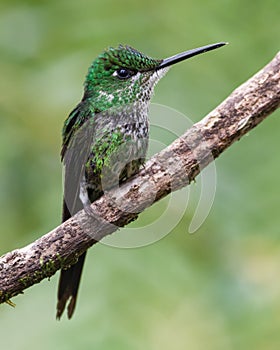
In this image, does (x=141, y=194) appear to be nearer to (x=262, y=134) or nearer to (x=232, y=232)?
(x=232, y=232)

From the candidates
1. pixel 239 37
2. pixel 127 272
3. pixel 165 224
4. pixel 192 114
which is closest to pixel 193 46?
pixel 239 37

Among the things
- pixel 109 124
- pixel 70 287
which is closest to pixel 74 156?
pixel 109 124

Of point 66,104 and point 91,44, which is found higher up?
point 91,44

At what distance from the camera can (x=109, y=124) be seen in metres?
3.26

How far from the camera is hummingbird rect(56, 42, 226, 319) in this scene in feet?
10.6

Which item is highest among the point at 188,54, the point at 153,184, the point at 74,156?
the point at 188,54

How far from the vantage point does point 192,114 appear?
12.5 ft

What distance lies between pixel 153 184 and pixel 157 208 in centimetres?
92

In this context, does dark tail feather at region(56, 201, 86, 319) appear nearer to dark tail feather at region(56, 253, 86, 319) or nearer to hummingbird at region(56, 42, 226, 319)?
dark tail feather at region(56, 253, 86, 319)

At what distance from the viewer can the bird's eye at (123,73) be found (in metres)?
3.37

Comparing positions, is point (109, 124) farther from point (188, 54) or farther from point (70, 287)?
point (70, 287)

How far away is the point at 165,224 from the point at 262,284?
0.61 metres

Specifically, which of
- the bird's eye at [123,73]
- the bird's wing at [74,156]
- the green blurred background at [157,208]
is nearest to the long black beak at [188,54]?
the bird's eye at [123,73]

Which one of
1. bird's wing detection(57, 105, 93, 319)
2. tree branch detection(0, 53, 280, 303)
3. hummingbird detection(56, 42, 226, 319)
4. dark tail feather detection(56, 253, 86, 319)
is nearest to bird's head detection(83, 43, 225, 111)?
hummingbird detection(56, 42, 226, 319)
